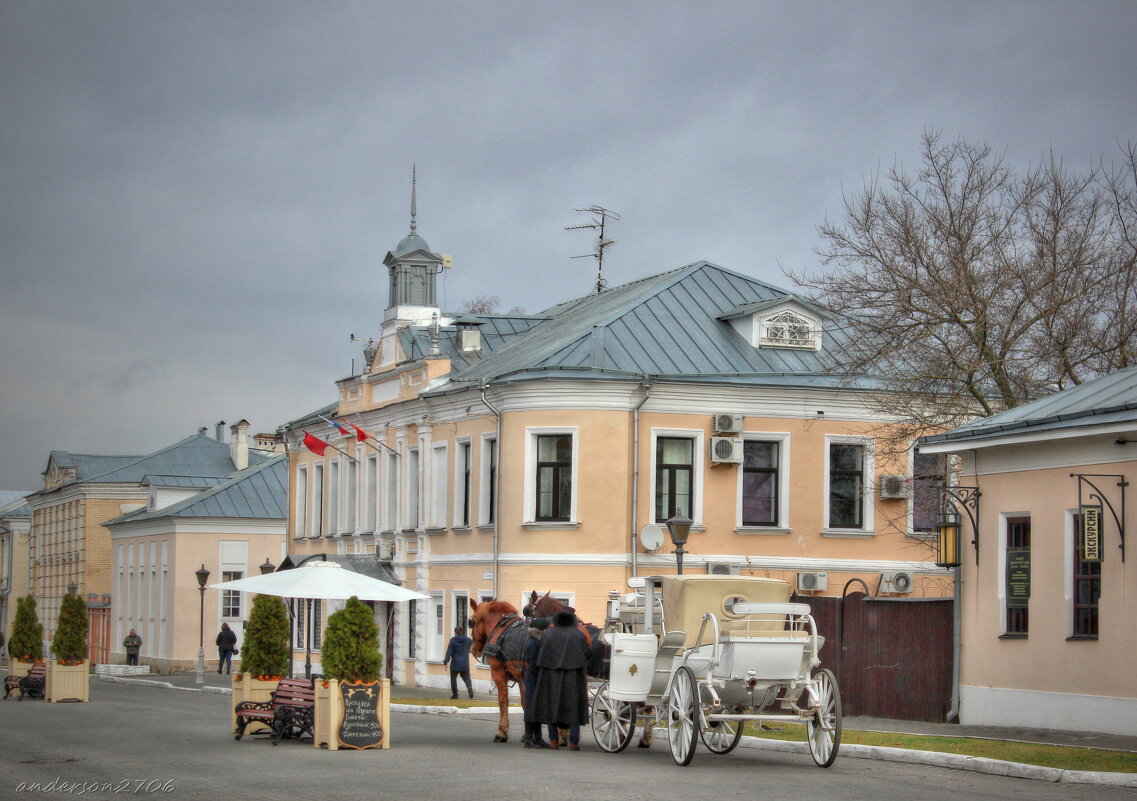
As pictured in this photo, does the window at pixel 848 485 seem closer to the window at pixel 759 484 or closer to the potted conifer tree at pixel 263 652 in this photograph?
the window at pixel 759 484

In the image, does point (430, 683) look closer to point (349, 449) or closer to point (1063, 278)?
point (349, 449)

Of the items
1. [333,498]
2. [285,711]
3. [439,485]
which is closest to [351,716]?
[285,711]

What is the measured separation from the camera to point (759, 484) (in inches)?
1393

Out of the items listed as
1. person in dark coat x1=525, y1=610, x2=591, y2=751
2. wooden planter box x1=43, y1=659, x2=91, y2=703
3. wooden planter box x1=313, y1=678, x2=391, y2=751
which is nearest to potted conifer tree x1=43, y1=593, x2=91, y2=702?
wooden planter box x1=43, y1=659, x2=91, y2=703

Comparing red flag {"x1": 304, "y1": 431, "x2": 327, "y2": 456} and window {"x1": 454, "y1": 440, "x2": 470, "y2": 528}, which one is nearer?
window {"x1": 454, "y1": 440, "x2": 470, "y2": 528}

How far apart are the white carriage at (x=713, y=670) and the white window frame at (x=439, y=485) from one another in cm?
2013

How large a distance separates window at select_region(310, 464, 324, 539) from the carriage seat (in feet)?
99.7

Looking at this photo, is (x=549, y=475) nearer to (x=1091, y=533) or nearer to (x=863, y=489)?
(x=863, y=489)

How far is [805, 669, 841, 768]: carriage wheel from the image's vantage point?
15.7m

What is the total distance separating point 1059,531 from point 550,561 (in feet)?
49.7

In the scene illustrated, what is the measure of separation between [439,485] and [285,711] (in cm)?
1943

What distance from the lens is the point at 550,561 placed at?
1339 inches

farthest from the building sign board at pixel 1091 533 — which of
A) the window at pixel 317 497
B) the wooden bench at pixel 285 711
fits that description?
the window at pixel 317 497

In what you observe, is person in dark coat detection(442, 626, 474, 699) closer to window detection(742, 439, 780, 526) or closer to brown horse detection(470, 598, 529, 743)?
window detection(742, 439, 780, 526)
